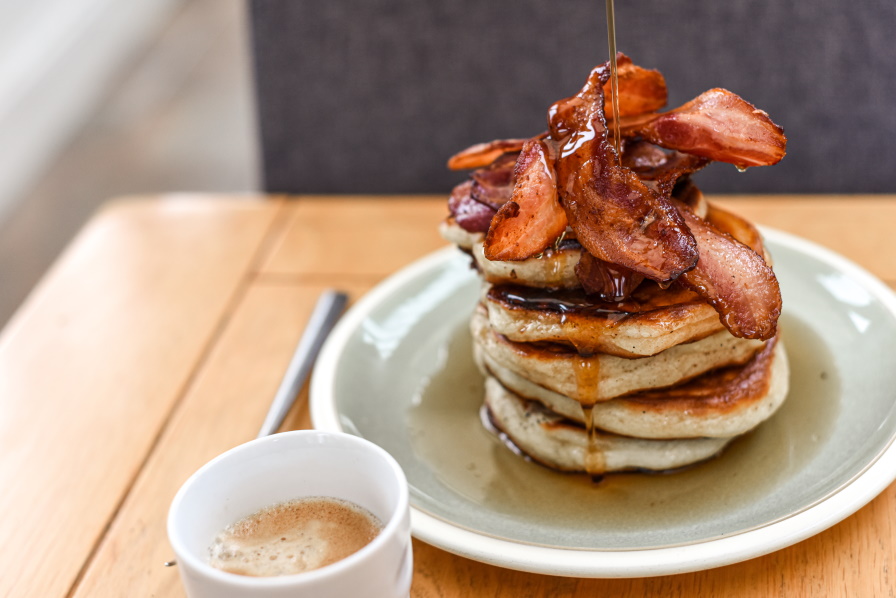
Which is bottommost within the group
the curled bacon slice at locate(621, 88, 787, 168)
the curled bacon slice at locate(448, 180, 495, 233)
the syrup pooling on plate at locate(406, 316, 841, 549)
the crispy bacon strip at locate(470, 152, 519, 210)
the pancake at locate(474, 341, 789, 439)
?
the syrup pooling on plate at locate(406, 316, 841, 549)

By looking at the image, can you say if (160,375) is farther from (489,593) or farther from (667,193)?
(667,193)

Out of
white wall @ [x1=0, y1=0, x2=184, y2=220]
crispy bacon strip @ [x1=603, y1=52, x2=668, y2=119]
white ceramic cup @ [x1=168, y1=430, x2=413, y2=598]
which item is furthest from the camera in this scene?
white wall @ [x1=0, y1=0, x2=184, y2=220]

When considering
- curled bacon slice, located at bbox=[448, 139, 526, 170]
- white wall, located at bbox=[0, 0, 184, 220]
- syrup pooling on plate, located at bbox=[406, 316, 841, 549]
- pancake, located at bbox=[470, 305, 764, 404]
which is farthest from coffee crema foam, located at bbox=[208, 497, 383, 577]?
white wall, located at bbox=[0, 0, 184, 220]

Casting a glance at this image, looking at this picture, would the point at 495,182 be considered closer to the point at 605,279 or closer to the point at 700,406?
the point at 605,279

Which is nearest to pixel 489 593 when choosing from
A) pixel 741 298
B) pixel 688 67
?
pixel 741 298

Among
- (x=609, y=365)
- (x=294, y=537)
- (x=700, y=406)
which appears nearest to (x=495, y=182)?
(x=609, y=365)

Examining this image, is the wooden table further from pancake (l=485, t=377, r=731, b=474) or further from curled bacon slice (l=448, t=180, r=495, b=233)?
curled bacon slice (l=448, t=180, r=495, b=233)
